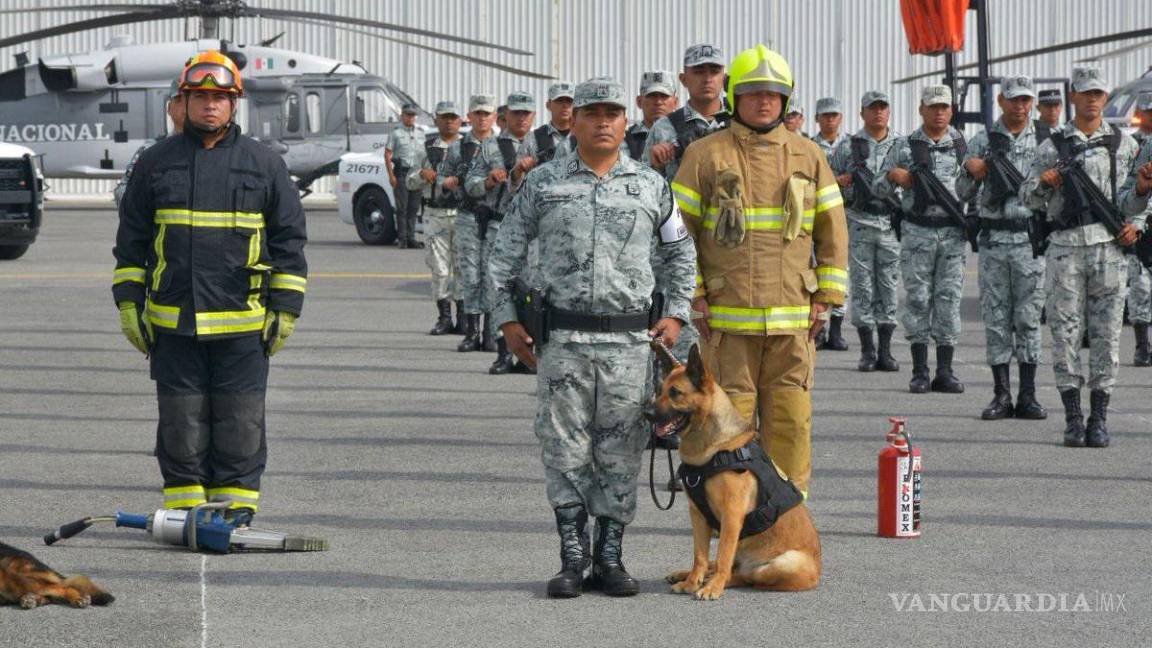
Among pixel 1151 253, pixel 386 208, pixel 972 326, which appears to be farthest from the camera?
pixel 386 208

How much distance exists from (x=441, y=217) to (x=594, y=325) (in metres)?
9.76

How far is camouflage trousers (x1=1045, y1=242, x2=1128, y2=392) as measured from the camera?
10.6 metres

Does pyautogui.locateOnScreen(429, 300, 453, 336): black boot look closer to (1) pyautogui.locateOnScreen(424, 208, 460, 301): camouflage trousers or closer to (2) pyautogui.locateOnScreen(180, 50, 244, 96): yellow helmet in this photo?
(1) pyautogui.locateOnScreen(424, 208, 460, 301): camouflage trousers

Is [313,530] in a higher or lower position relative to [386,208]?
lower

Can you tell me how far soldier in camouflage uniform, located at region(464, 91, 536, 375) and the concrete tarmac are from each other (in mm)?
1139

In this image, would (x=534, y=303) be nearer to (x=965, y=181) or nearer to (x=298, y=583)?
(x=298, y=583)

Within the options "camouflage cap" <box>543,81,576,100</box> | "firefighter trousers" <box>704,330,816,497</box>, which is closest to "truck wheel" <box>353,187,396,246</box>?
"camouflage cap" <box>543,81,576,100</box>

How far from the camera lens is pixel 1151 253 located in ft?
35.5

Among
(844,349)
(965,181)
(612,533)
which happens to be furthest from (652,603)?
(844,349)

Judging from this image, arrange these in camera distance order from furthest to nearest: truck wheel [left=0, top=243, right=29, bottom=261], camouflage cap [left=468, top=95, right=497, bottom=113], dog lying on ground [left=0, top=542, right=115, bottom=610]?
truck wheel [left=0, top=243, right=29, bottom=261] → camouflage cap [left=468, top=95, right=497, bottom=113] → dog lying on ground [left=0, top=542, right=115, bottom=610]

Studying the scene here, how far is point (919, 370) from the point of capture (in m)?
13.3

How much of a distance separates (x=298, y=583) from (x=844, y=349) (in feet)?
31.8

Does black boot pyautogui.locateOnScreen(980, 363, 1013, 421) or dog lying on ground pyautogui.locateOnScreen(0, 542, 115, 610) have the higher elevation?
black boot pyautogui.locateOnScreen(980, 363, 1013, 421)

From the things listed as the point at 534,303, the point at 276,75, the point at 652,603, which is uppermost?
the point at 276,75
